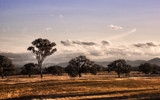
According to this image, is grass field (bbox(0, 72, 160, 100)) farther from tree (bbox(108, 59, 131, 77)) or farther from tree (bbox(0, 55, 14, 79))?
tree (bbox(108, 59, 131, 77))

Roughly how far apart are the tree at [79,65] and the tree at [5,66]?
3143 centimetres

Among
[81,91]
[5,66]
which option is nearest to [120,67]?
[5,66]

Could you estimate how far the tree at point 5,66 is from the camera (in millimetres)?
76000

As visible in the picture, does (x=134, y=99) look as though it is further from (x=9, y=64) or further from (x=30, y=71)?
(x=30, y=71)

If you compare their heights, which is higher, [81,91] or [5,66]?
[5,66]

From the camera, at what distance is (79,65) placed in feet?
245

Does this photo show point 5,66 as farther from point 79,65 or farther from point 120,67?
point 120,67

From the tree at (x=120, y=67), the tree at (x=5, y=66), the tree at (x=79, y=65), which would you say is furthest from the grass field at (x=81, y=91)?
the tree at (x=120, y=67)

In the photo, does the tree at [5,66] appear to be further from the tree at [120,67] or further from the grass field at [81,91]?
the tree at [120,67]

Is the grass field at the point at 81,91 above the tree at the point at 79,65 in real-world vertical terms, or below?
below

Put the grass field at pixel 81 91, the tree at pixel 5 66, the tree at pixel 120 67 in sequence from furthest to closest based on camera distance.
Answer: the tree at pixel 120 67 < the tree at pixel 5 66 < the grass field at pixel 81 91

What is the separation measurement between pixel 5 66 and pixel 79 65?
126 ft

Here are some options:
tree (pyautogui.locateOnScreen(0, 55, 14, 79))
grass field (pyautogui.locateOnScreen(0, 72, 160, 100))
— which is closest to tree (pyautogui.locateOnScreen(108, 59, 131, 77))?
grass field (pyautogui.locateOnScreen(0, 72, 160, 100))

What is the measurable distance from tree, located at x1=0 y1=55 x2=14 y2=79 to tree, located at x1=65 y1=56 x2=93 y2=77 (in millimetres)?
31430
